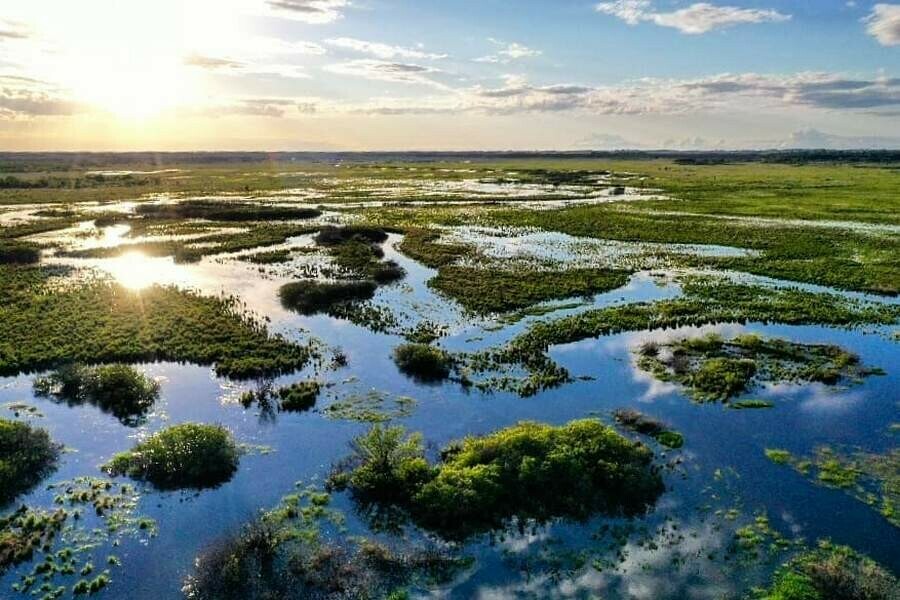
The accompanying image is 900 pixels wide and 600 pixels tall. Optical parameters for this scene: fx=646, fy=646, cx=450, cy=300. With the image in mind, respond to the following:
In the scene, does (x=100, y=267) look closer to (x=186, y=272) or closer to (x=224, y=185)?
(x=186, y=272)

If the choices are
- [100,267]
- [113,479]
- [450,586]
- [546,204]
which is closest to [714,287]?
[450,586]

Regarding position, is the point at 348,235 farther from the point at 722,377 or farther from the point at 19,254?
the point at 722,377

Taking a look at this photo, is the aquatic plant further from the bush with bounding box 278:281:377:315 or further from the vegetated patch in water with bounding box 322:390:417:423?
the vegetated patch in water with bounding box 322:390:417:423

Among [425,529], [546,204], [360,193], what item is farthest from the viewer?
[360,193]

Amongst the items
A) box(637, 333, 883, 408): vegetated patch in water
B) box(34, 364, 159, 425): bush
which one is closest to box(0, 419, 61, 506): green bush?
box(34, 364, 159, 425): bush

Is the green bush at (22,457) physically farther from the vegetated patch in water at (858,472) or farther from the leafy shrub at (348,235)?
the leafy shrub at (348,235)
